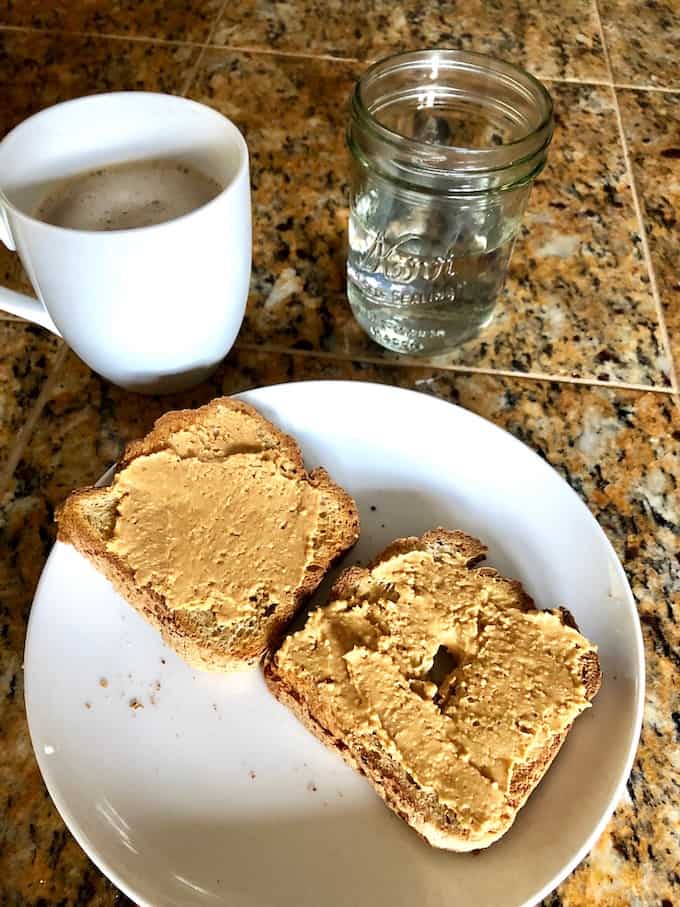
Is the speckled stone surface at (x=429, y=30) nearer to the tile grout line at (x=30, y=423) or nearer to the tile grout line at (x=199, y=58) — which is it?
the tile grout line at (x=199, y=58)

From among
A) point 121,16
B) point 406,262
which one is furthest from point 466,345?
point 121,16

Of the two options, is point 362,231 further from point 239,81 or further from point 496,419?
point 239,81

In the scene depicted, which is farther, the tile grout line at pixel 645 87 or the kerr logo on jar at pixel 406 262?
the tile grout line at pixel 645 87

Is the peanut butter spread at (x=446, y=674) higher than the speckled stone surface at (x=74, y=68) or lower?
lower

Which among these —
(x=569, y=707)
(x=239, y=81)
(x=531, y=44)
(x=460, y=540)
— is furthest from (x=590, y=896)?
(x=531, y=44)

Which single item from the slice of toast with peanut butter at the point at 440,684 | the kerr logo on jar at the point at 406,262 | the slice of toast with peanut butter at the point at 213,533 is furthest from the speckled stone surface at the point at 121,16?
the slice of toast with peanut butter at the point at 440,684

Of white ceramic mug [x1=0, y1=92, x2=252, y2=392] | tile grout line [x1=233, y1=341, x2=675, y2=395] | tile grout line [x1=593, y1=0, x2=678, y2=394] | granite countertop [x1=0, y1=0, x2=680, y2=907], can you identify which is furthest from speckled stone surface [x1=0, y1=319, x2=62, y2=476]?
tile grout line [x1=593, y1=0, x2=678, y2=394]
